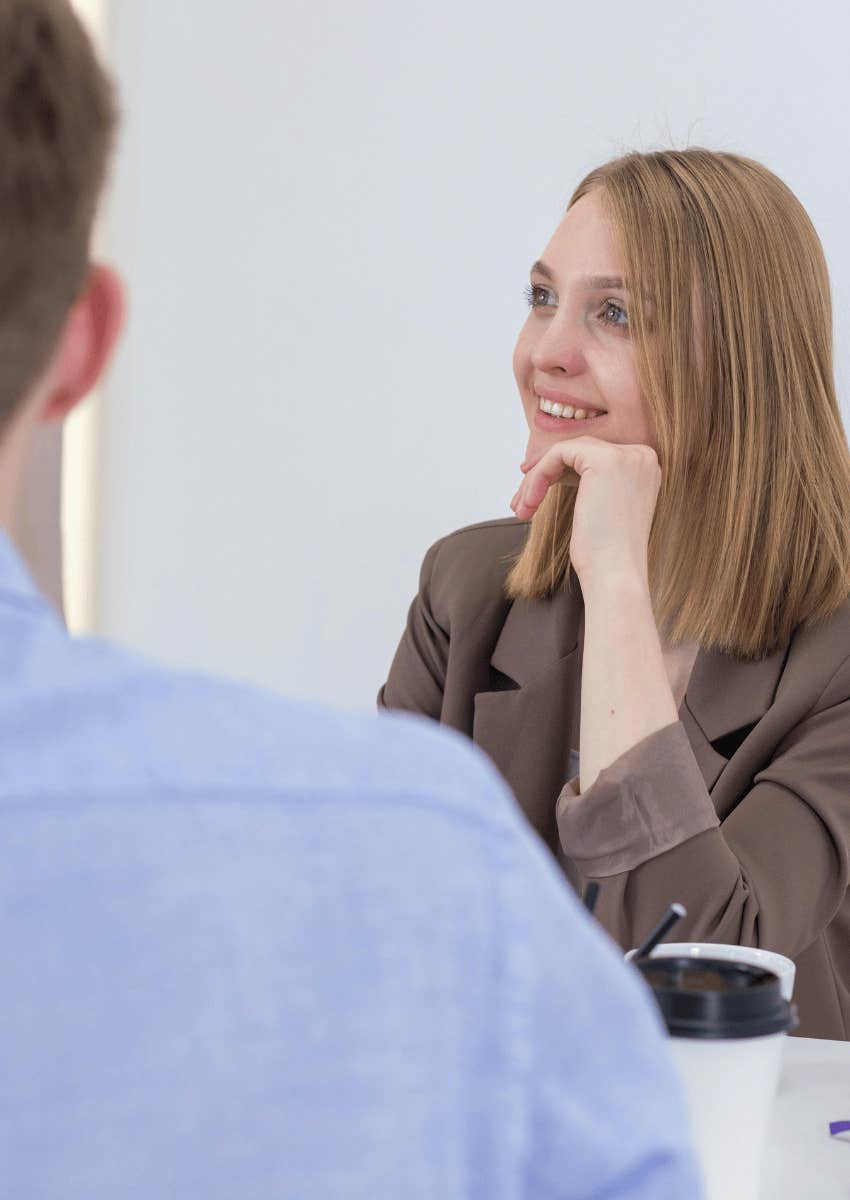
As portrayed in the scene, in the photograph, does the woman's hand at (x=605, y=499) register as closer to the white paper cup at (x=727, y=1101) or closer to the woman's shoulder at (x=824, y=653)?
the woman's shoulder at (x=824, y=653)

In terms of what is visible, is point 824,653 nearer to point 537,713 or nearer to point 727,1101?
point 537,713

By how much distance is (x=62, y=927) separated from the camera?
1.27 ft

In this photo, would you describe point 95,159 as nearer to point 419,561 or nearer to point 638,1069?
point 638,1069

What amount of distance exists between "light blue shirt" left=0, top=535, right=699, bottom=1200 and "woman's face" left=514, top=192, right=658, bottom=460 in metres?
1.23

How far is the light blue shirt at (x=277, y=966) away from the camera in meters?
0.39

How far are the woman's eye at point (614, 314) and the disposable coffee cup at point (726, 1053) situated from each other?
3.23 ft

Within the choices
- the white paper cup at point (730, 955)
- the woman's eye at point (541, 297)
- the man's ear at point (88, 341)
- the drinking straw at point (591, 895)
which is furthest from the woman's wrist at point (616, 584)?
the man's ear at point (88, 341)

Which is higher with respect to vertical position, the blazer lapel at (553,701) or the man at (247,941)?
the man at (247,941)

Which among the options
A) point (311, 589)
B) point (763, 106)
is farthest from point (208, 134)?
point (763, 106)

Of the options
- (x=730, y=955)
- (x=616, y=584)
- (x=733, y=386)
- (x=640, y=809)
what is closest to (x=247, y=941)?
(x=730, y=955)

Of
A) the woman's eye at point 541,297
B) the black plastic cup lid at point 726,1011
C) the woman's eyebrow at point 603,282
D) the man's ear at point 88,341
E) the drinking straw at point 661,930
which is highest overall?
the man's ear at point 88,341

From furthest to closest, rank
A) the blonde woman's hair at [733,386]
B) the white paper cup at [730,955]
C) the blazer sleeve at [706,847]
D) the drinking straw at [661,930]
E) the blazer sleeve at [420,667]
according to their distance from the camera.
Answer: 1. the blazer sleeve at [420,667]
2. the blonde woman's hair at [733,386]
3. the blazer sleeve at [706,847]
4. the white paper cup at [730,955]
5. the drinking straw at [661,930]

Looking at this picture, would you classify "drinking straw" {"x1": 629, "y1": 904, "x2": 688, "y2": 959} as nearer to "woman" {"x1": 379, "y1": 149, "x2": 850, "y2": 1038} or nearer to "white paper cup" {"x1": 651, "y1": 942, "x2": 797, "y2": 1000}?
"white paper cup" {"x1": 651, "y1": 942, "x2": 797, "y2": 1000}

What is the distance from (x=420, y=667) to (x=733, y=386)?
1.62 ft
